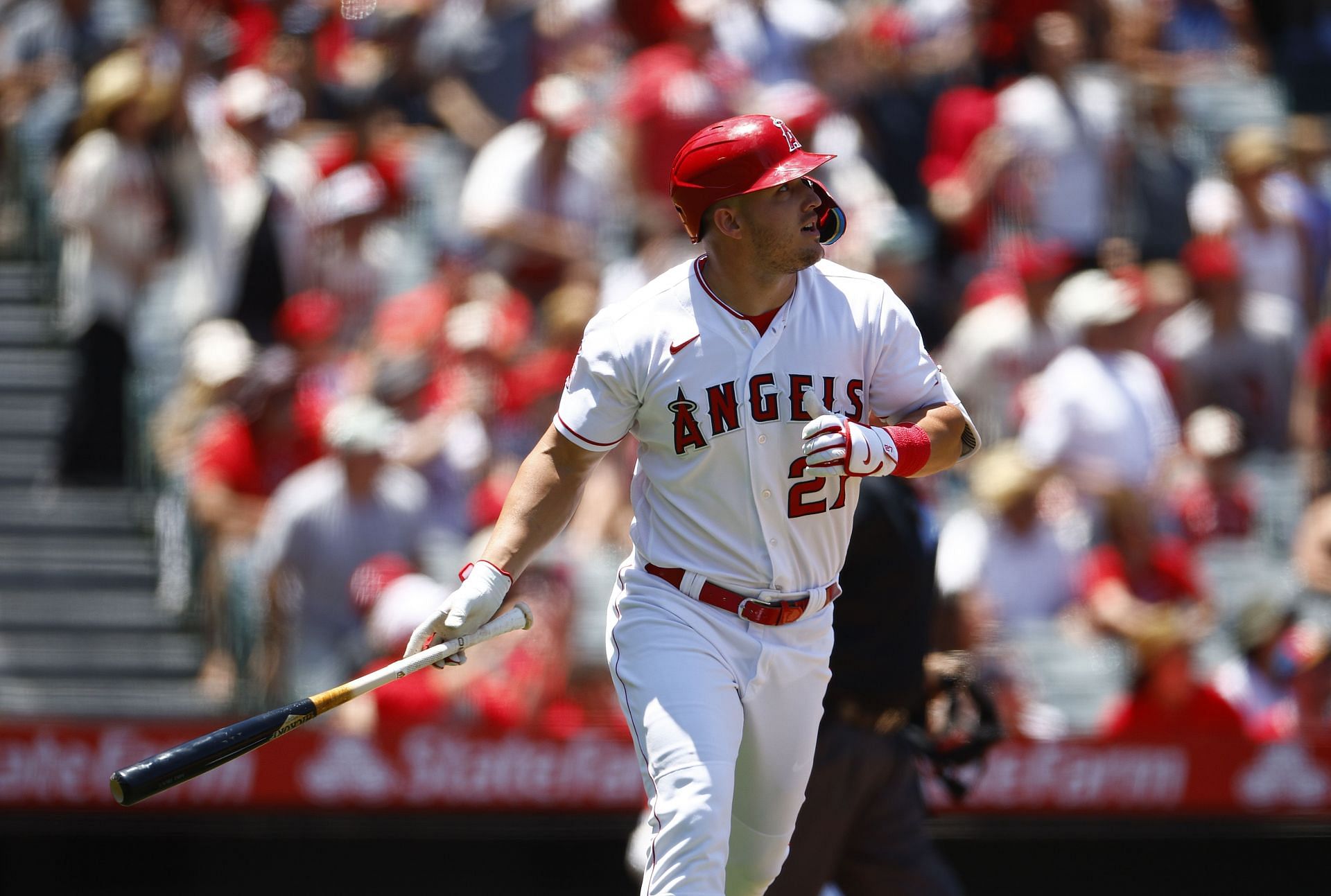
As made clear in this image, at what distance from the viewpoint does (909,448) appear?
3570 millimetres

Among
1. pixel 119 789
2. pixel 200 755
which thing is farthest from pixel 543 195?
pixel 119 789

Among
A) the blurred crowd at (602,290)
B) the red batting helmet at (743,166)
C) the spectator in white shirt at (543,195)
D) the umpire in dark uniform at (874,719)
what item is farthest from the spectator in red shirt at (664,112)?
the red batting helmet at (743,166)

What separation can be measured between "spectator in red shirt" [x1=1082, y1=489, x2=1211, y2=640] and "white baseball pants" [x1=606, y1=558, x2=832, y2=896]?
307 cm

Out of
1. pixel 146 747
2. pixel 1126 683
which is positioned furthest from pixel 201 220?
pixel 1126 683

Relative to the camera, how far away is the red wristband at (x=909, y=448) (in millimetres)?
3551

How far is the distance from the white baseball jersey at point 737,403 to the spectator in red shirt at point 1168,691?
2.76 metres

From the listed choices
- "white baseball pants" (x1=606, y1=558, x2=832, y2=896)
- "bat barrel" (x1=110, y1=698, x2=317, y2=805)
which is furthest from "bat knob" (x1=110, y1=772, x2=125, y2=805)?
"white baseball pants" (x1=606, y1=558, x2=832, y2=896)

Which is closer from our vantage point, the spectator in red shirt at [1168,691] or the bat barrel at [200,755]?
the bat barrel at [200,755]

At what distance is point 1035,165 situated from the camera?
330 inches

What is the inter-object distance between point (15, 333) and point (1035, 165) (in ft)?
16.1

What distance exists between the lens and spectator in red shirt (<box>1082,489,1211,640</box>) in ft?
21.9

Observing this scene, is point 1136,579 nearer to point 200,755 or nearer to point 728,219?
point 728,219

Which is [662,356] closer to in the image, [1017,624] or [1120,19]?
[1017,624]

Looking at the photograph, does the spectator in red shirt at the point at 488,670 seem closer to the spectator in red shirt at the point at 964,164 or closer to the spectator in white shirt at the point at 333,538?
the spectator in white shirt at the point at 333,538
